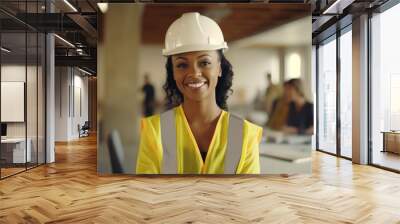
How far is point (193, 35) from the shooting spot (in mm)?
6176

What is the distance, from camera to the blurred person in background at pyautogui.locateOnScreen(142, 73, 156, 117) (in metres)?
6.36

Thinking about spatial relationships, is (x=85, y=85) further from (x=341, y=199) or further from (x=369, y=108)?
(x=341, y=199)

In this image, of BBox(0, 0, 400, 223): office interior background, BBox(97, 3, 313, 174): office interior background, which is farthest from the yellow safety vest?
BBox(0, 0, 400, 223): office interior background

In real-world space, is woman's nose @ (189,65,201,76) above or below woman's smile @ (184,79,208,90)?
above

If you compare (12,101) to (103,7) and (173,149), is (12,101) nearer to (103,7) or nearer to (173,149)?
(103,7)

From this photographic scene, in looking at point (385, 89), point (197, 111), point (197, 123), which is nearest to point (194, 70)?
point (197, 111)

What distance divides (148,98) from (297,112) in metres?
2.50

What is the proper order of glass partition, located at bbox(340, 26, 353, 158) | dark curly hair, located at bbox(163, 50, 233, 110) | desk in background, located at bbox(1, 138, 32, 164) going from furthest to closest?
1. glass partition, located at bbox(340, 26, 353, 158)
2. desk in background, located at bbox(1, 138, 32, 164)
3. dark curly hair, located at bbox(163, 50, 233, 110)

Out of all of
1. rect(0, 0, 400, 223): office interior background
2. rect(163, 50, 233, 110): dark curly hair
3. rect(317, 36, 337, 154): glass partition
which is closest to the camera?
rect(163, 50, 233, 110): dark curly hair

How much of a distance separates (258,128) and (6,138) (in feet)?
14.3

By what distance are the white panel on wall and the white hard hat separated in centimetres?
273

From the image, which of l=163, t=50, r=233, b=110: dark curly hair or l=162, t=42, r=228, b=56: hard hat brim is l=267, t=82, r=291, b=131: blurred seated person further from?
l=162, t=42, r=228, b=56: hard hat brim

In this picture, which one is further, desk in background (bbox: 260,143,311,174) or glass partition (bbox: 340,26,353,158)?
glass partition (bbox: 340,26,353,158)

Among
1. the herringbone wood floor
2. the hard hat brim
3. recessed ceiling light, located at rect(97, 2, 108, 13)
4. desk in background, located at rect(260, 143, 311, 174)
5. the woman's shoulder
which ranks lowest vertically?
the herringbone wood floor
